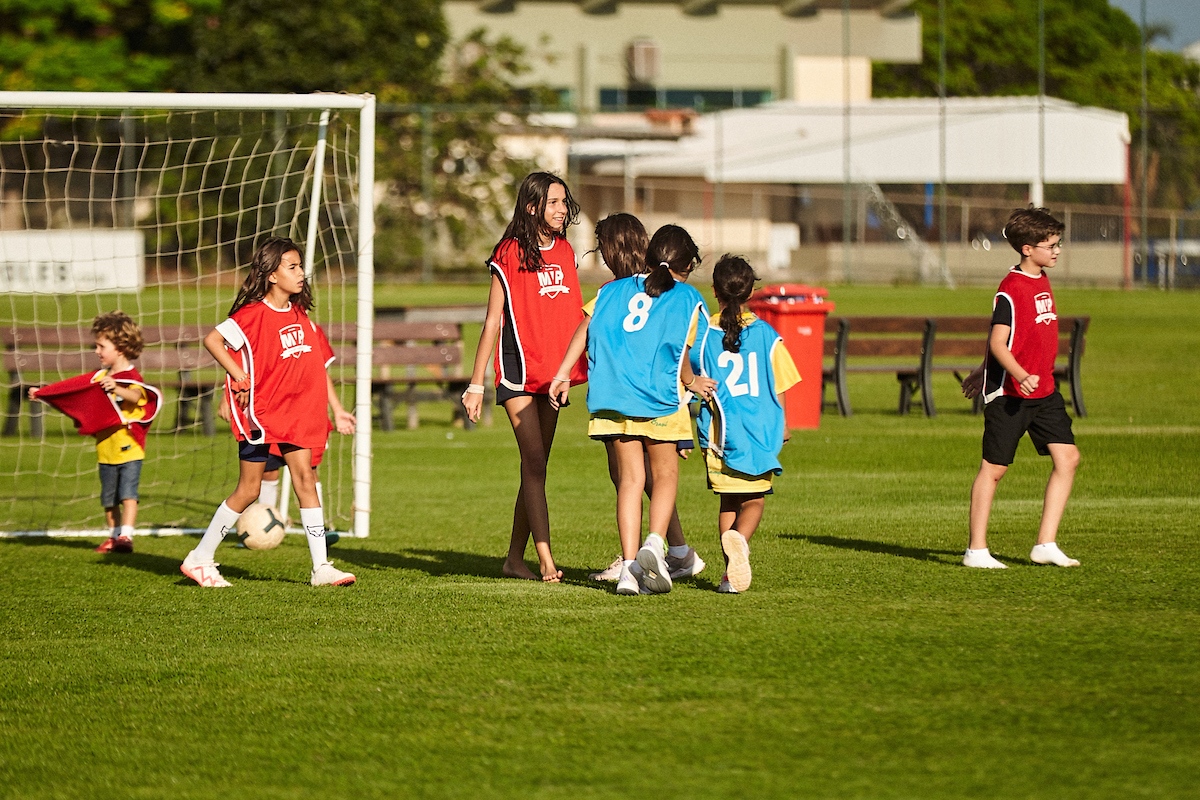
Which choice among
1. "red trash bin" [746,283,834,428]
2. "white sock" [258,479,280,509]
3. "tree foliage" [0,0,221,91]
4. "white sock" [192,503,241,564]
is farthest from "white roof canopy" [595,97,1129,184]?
"white sock" [192,503,241,564]

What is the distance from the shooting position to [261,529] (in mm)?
8984

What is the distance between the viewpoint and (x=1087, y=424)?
Result: 48.7 ft

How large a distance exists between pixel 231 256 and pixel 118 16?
14581 millimetres

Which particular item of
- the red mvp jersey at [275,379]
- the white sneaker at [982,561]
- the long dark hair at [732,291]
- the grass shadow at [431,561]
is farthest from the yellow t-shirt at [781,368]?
the red mvp jersey at [275,379]

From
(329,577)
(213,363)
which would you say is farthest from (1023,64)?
(329,577)

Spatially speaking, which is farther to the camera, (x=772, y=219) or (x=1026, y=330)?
(x=772, y=219)

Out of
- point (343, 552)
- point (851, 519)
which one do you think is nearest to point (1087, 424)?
point (851, 519)

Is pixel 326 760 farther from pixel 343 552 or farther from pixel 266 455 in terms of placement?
pixel 343 552

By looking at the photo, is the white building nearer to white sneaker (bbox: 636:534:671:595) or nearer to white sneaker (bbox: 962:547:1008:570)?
white sneaker (bbox: 962:547:1008:570)

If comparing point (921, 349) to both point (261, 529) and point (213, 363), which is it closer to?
point (213, 363)

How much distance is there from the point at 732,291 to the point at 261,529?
143 inches

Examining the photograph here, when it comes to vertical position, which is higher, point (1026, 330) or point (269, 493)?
point (1026, 330)

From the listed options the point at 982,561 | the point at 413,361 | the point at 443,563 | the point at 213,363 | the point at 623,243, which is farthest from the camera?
the point at 213,363

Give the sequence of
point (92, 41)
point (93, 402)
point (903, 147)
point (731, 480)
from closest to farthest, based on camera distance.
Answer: point (731, 480) < point (93, 402) < point (903, 147) < point (92, 41)
